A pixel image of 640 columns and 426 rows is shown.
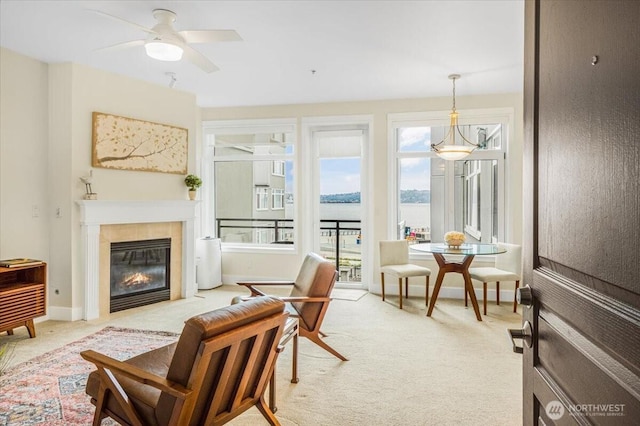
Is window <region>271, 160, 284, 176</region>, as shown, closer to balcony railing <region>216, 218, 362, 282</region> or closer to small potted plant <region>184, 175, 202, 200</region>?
balcony railing <region>216, 218, 362, 282</region>

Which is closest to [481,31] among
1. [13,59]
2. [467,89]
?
[467,89]

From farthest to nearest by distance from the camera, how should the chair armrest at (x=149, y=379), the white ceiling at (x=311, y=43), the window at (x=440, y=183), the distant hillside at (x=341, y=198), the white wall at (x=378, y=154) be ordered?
the distant hillside at (x=341, y=198) < the window at (x=440, y=183) < the white wall at (x=378, y=154) < the white ceiling at (x=311, y=43) < the chair armrest at (x=149, y=379)

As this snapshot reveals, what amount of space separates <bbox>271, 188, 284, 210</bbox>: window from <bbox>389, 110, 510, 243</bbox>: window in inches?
66.8

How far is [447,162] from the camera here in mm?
5754

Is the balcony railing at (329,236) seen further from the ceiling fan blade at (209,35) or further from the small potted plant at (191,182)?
the ceiling fan blade at (209,35)

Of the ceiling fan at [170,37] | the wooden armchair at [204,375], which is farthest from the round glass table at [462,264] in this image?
the ceiling fan at [170,37]

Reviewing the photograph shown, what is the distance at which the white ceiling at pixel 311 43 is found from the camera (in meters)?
3.11

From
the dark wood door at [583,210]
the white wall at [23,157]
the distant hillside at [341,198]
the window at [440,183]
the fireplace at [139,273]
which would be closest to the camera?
the dark wood door at [583,210]

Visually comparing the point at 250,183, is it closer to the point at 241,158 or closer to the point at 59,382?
the point at 241,158

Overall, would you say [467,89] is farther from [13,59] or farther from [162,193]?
[13,59]

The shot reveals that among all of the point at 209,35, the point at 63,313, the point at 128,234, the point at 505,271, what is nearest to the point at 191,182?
the point at 128,234

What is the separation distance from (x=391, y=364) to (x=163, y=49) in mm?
2913

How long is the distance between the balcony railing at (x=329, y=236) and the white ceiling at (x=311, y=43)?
196 centimetres

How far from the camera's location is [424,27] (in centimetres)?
341
